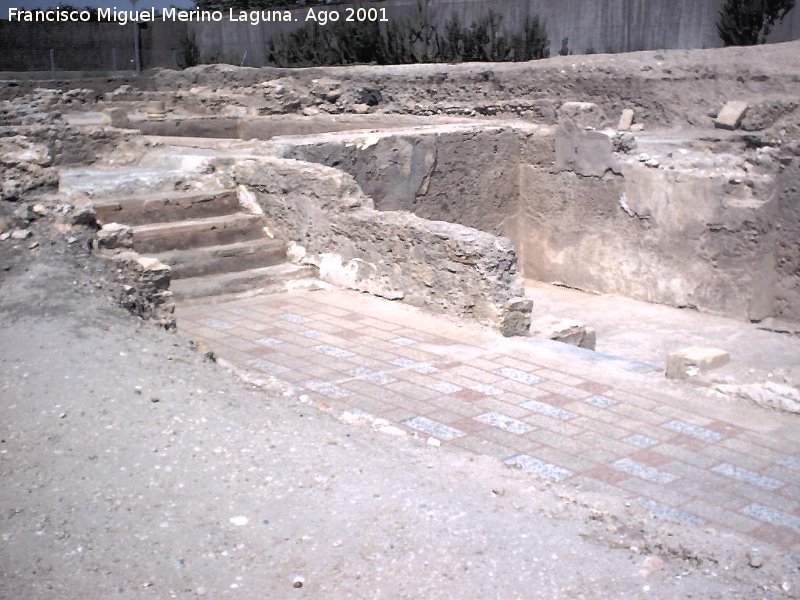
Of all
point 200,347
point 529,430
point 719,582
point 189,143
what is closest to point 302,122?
point 189,143

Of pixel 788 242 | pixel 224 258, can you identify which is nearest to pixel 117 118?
pixel 224 258

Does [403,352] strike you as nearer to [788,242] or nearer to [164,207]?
[164,207]

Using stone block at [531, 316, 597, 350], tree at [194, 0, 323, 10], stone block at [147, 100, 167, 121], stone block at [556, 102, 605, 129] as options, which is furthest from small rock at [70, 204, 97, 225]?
tree at [194, 0, 323, 10]

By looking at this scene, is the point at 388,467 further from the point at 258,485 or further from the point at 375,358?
the point at 375,358

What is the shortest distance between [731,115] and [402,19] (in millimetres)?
9904

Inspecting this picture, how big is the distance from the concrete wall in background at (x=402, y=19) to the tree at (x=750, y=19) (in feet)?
0.57

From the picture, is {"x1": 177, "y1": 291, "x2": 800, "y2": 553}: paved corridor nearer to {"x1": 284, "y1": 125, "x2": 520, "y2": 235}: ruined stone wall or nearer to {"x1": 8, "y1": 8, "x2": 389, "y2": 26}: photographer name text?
{"x1": 284, "y1": 125, "x2": 520, "y2": 235}: ruined stone wall

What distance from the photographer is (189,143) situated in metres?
10.1

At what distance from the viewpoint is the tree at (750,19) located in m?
14.8

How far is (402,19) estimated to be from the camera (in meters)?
20.5

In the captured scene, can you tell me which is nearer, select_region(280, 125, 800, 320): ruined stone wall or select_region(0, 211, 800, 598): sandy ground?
select_region(0, 211, 800, 598): sandy ground

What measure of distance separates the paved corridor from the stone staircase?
0.42 metres

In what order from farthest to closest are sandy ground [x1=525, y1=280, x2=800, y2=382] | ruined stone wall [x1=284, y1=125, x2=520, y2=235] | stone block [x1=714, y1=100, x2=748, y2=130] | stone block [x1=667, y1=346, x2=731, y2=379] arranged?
1. stone block [x1=714, y1=100, x2=748, y2=130]
2. ruined stone wall [x1=284, y1=125, x2=520, y2=235]
3. sandy ground [x1=525, y1=280, x2=800, y2=382]
4. stone block [x1=667, y1=346, x2=731, y2=379]

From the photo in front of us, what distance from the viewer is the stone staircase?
7082 mm
